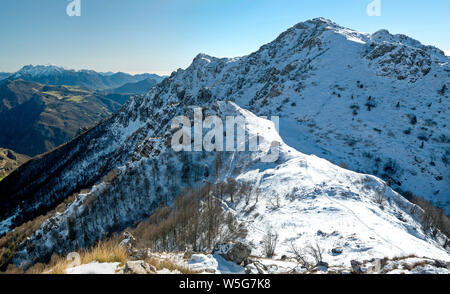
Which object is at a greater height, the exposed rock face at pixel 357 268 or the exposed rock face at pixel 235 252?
the exposed rock face at pixel 235 252

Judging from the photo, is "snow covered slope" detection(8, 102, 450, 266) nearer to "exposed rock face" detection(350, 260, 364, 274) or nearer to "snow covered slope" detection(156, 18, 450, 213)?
"exposed rock face" detection(350, 260, 364, 274)

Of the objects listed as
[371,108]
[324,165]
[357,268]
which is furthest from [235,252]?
[371,108]

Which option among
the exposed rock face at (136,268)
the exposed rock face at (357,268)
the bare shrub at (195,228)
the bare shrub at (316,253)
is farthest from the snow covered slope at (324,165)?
the exposed rock face at (136,268)

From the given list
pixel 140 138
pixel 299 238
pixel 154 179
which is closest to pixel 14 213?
pixel 140 138

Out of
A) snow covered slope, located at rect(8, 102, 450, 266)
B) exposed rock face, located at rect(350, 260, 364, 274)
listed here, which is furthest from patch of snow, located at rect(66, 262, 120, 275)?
snow covered slope, located at rect(8, 102, 450, 266)

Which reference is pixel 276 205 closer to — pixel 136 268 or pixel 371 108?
pixel 136 268

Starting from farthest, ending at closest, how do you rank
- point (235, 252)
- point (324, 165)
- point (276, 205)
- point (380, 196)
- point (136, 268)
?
point (324, 165), point (380, 196), point (276, 205), point (235, 252), point (136, 268)

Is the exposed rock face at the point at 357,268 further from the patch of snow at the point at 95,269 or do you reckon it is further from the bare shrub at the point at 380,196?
the bare shrub at the point at 380,196
